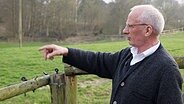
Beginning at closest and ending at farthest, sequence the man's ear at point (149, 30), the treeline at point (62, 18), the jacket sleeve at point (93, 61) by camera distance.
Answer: the man's ear at point (149, 30)
the jacket sleeve at point (93, 61)
the treeline at point (62, 18)

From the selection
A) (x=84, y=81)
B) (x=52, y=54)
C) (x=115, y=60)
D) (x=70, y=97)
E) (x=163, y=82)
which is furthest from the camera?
(x=84, y=81)

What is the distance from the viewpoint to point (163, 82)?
2.56 meters

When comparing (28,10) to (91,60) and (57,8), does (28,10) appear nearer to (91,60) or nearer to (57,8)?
(57,8)

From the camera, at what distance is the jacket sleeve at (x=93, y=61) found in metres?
3.23

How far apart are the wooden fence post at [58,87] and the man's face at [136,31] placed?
3.21ft

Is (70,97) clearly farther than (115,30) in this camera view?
No

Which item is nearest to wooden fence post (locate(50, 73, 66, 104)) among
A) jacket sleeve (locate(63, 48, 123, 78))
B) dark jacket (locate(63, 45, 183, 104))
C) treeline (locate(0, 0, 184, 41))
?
jacket sleeve (locate(63, 48, 123, 78))

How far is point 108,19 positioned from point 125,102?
161ft

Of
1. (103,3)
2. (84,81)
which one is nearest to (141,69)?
(84,81)

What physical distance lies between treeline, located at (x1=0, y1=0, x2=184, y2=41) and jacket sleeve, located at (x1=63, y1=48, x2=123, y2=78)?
44.0 metres

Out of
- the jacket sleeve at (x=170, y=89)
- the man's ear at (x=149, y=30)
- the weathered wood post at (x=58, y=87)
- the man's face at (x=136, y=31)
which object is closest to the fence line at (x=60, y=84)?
the weathered wood post at (x=58, y=87)

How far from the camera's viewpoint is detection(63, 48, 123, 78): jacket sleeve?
323 centimetres

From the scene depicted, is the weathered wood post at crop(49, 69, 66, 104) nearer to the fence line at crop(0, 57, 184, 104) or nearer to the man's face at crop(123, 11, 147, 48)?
the fence line at crop(0, 57, 184, 104)

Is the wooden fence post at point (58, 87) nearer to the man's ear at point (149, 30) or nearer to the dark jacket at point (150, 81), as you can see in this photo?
the dark jacket at point (150, 81)
